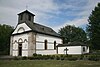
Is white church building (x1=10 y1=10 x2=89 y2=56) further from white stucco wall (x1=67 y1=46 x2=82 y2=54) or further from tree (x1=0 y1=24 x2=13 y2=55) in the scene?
tree (x1=0 y1=24 x2=13 y2=55)

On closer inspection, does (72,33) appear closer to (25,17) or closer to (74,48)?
(74,48)

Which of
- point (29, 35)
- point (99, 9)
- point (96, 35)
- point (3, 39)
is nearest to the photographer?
point (29, 35)

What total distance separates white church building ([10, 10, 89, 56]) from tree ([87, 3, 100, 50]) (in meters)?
7.78

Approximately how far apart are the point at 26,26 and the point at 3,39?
23299 millimetres

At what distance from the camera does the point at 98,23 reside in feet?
148

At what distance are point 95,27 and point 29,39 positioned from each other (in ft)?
77.7

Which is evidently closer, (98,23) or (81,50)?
(81,50)

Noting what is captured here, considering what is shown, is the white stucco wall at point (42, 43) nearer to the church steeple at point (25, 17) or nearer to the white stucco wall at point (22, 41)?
the white stucco wall at point (22, 41)

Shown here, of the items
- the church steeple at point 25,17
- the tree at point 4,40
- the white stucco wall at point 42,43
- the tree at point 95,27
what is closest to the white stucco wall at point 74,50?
the white stucco wall at point 42,43

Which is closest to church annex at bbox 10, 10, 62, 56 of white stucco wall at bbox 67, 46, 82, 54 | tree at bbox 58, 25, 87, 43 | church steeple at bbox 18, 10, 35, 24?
church steeple at bbox 18, 10, 35, 24

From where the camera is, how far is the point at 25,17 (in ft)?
114

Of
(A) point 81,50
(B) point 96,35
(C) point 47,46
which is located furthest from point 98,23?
(C) point 47,46

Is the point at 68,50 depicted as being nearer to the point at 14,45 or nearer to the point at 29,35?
the point at 29,35

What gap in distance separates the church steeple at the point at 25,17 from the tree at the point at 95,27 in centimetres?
2090
